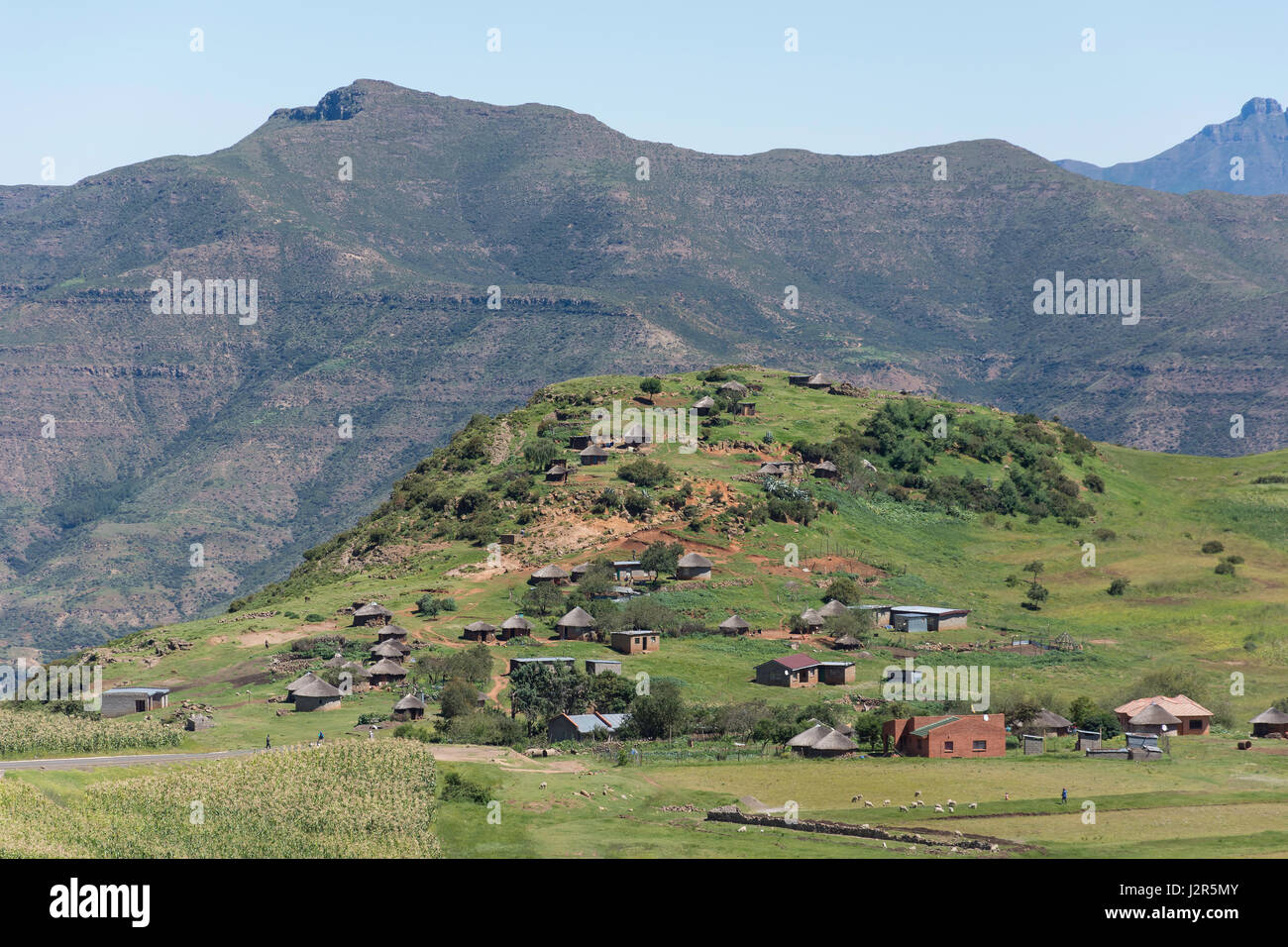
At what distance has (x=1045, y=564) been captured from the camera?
131 meters

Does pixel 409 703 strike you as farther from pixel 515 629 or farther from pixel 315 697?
pixel 515 629

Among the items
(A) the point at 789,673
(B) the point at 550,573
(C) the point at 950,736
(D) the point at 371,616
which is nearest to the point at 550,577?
(B) the point at 550,573

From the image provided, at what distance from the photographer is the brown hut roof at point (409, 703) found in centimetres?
8669

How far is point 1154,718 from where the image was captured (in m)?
85.8

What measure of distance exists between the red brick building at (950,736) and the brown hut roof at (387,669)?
3023 cm

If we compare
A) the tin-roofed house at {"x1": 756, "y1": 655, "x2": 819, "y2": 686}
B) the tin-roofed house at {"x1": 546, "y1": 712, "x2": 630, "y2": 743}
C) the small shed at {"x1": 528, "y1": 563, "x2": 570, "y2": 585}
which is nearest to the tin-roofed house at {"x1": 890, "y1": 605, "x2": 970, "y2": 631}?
the tin-roofed house at {"x1": 756, "y1": 655, "x2": 819, "y2": 686}

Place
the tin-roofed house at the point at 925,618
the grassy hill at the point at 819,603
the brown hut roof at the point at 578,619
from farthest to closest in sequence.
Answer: the tin-roofed house at the point at 925,618 < the brown hut roof at the point at 578,619 < the grassy hill at the point at 819,603

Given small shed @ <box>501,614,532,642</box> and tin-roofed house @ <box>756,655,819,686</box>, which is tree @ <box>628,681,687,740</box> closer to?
tin-roofed house @ <box>756,655,819,686</box>

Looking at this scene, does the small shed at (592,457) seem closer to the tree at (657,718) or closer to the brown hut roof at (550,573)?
the brown hut roof at (550,573)

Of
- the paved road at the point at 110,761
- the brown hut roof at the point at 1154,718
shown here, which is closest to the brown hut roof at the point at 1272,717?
the brown hut roof at the point at 1154,718

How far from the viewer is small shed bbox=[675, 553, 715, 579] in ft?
390

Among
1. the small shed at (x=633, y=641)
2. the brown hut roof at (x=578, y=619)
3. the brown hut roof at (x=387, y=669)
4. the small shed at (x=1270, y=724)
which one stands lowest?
the small shed at (x=1270, y=724)

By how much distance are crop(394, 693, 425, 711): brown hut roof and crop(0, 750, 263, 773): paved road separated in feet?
40.5
